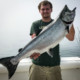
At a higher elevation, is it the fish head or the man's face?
the fish head

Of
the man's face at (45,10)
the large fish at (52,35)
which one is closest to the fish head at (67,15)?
the large fish at (52,35)

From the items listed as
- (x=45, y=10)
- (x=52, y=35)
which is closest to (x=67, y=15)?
(x=52, y=35)

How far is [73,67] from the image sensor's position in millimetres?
3568

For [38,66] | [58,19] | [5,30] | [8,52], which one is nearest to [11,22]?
[5,30]

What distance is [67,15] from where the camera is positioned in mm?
2121

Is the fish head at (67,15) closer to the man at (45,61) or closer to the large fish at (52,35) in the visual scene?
the large fish at (52,35)

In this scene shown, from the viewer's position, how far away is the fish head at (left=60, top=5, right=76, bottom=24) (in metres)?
2.10

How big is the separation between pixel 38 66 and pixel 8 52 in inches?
42.4

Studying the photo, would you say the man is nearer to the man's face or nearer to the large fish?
the man's face

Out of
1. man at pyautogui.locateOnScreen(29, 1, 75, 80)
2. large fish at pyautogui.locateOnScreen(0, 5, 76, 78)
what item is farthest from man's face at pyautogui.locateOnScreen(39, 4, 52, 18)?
large fish at pyautogui.locateOnScreen(0, 5, 76, 78)

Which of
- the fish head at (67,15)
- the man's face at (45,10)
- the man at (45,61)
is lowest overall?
the man at (45,61)

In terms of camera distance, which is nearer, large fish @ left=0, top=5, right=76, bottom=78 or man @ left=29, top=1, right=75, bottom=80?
large fish @ left=0, top=5, right=76, bottom=78

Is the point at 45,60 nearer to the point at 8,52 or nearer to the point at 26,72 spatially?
Answer: the point at 26,72

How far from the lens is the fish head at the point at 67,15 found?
2102mm
